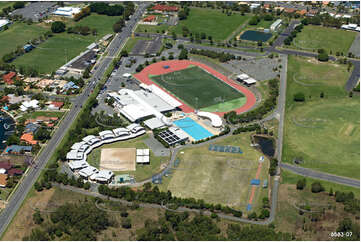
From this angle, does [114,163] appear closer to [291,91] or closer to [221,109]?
[221,109]

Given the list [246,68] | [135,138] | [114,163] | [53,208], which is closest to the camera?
[53,208]

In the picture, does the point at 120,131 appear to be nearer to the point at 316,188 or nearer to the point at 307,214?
the point at 316,188

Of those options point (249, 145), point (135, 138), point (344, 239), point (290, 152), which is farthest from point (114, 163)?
point (344, 239)

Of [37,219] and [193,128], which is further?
[193,128]

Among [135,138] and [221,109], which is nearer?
[135,138]

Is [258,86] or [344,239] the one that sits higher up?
[258,86]

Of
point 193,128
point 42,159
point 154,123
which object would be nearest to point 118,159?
point 154,123

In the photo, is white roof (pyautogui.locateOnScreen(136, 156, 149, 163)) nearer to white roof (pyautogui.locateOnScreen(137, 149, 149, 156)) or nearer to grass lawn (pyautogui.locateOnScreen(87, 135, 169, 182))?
grass lawn (pyautogui.locateOnScreen(87, 135, 169, 182))
